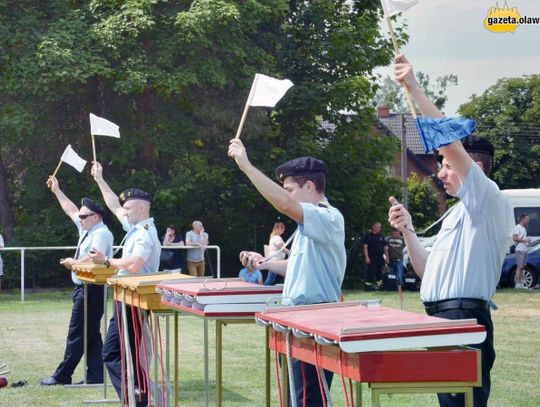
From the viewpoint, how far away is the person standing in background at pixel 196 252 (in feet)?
97.6

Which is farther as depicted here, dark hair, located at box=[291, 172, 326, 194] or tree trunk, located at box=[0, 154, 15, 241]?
tree trunk, located at box=[0, 154, 15, 241]

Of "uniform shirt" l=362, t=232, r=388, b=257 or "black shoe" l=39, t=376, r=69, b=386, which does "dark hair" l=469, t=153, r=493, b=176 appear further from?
"uniform shirt" l=362, t=232, r=388, b=257

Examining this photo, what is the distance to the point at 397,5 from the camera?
6340mm

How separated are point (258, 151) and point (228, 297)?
1081 inches

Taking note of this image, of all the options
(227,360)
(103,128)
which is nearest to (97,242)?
(103,128)

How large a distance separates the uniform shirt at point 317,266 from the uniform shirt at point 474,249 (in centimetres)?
105

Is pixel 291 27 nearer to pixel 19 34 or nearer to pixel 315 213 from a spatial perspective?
pixel 19 34

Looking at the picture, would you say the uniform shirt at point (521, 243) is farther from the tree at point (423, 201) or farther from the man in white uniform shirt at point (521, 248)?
the tree at point (423, 201)

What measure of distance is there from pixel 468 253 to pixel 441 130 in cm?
83

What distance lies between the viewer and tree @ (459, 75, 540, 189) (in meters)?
74.5

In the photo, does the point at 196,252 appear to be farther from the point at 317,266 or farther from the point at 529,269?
the point at 317,266

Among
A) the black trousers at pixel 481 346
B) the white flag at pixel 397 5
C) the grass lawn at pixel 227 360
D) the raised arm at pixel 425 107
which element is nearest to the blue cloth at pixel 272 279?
the grass lawn at pixel 227 360

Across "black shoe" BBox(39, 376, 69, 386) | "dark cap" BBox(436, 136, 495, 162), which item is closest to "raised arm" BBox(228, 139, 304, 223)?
"dark cap" BBox(436, 136, 495, 162)

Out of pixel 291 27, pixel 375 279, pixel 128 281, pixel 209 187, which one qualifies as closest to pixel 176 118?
pixel 209 187
